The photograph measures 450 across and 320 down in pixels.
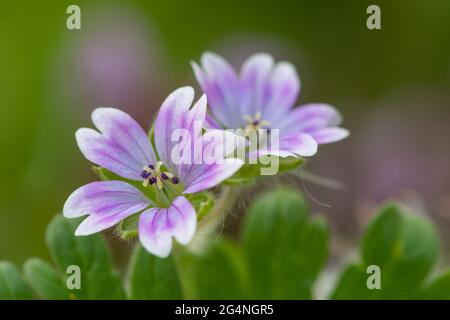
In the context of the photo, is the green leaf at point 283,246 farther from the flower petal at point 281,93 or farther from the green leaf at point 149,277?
the green leaf at point 149,277

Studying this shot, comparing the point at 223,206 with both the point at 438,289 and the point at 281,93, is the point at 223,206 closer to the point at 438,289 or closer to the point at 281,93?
the point at 281,93

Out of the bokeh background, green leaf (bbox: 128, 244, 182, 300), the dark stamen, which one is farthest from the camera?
the bokeh background

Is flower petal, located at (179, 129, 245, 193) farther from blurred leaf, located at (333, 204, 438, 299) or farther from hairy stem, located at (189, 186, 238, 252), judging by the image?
Result: blurred leaf, located at (333, 204, 438, 299)

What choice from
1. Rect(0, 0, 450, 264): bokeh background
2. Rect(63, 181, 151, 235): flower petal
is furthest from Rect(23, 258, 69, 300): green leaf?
Rect(0, 0, 450, 264): bokeh background

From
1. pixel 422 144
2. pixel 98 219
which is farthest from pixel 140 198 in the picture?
pixel 422 144

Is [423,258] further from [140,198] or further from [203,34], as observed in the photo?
[203,34]

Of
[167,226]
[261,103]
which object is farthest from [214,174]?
[261,103]
